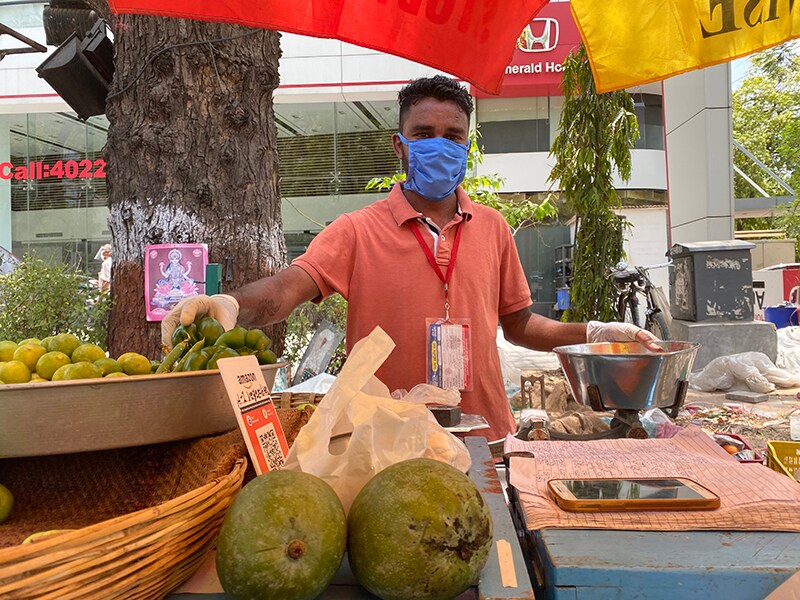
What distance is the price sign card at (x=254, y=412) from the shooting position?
1.03 meters

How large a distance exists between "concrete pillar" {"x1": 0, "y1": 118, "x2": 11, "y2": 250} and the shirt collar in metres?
13.9

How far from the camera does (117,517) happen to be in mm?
771

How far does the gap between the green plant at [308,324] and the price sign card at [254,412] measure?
4.12 meters

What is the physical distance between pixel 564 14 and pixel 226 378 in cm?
1401

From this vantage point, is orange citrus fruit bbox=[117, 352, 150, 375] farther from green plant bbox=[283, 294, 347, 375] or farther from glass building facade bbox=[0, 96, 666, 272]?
glass building facade bbox=[0, 96, 666, 272]

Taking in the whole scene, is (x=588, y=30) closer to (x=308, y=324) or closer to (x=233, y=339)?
(x=233, y=339)

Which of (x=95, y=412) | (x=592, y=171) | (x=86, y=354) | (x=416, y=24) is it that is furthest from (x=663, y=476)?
(x=592, y=171)

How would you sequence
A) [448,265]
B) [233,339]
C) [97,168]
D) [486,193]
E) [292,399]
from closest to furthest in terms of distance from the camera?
[233,339] → [292,399] → [448,265] → [486,193] → [97,168]

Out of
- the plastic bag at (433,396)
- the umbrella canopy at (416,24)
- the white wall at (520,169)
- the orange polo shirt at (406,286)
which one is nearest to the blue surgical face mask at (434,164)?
the orange polo shirt at (406,286)

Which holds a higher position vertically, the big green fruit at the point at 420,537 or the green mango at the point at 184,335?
the green mango at the point at 184,335

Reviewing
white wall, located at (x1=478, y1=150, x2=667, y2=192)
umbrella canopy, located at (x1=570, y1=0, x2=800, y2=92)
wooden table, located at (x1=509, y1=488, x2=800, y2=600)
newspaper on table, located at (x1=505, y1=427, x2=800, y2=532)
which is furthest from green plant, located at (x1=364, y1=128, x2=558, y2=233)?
wooden table, located at (x1=509, y1=488, x2=800, y2=600)

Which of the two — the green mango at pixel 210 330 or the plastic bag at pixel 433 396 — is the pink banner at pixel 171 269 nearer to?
the green mango at pixel 210 330

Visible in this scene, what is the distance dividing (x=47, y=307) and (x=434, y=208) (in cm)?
339

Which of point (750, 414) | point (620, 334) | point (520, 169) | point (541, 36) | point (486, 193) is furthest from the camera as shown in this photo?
point (520, 169)
